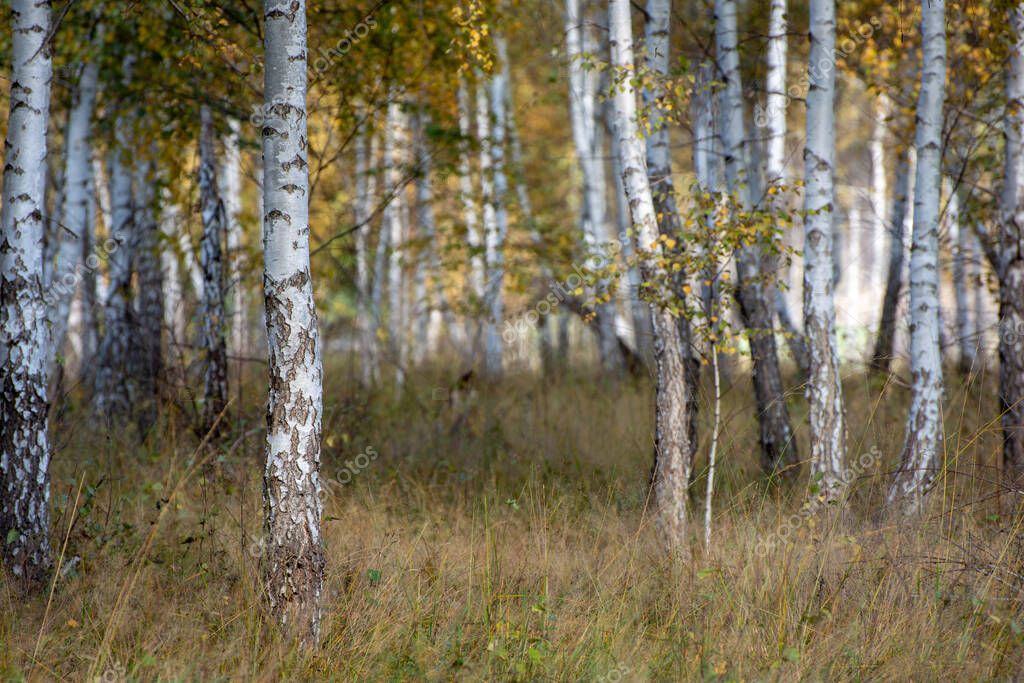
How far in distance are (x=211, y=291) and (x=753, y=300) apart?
4.17 meters

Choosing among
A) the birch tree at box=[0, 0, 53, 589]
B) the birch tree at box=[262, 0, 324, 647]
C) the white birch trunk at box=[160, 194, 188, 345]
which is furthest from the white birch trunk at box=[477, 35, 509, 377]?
the birch tree at box=[262, 0, 324, 647]

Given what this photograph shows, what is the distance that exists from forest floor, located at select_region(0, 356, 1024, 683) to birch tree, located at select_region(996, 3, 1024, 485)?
0.51 metres

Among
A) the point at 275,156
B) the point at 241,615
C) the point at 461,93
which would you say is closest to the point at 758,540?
the point at 241,615

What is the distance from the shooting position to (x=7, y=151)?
4086mm

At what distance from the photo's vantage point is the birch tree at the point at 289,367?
11.3 feet

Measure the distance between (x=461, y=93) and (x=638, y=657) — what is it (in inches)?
440

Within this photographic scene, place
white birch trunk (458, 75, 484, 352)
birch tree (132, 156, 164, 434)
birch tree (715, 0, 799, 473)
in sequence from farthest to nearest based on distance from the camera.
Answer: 1. white birch trunk (458, 75, 484, 352)
2. birch tree (132, 156, 164, 434)
3. birch tree (715, 0, 799, 473)

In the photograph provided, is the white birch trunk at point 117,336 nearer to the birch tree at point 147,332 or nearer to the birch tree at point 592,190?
the birch tree at point 147,332

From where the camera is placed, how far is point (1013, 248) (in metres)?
5.74

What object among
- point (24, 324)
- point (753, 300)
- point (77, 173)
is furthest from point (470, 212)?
point (24, 324)

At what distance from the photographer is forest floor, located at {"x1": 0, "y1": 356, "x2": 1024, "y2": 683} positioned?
11.1 feet

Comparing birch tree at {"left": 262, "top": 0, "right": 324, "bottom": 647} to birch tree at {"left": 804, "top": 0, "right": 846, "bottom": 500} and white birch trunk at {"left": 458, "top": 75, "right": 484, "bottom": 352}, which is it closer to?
birch tree at {"left": 804, "top": 0, "right": 846, "bottom": 500}

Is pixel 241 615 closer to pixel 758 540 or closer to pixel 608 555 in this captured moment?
pixel 608 555

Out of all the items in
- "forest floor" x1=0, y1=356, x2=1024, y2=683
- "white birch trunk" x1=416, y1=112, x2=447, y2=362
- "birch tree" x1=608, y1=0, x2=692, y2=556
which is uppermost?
"white birch trunk" x1=416, y1=112, x2=447, y2=362
